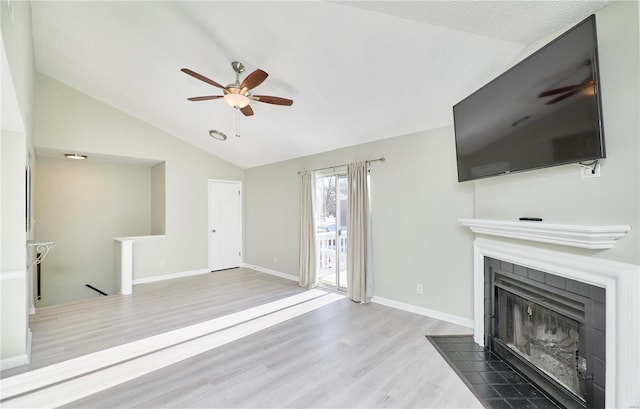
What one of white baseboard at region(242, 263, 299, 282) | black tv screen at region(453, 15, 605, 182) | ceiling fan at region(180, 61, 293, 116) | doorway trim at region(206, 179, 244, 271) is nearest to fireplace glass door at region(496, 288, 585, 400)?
black tv screen at region(453, 15, 605, 182)

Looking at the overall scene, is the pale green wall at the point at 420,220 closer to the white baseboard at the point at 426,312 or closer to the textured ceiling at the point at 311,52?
the white baseboard at the point at 426,312

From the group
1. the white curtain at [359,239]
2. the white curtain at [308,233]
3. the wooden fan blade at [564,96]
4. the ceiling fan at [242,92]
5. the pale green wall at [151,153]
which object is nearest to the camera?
the wooden fan blade at [564,96]

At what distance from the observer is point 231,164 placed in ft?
21.5

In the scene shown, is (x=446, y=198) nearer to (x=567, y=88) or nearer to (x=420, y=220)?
(x=420, y=220)

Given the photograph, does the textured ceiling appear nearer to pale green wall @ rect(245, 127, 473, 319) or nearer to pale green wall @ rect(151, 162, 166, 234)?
pale green wall @ rect(245, 127, 473, 319)

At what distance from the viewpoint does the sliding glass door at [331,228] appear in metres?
4.77

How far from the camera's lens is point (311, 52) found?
2.67 meters

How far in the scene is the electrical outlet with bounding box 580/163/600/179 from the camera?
1707mm

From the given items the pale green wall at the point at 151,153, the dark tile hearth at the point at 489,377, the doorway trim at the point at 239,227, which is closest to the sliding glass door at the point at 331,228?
the dark tile hearth at the point at 489,377

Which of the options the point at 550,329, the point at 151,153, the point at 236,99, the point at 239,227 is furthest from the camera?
the point at 239,227

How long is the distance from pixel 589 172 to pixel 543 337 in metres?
1.39

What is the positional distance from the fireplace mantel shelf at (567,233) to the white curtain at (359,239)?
1963 mm

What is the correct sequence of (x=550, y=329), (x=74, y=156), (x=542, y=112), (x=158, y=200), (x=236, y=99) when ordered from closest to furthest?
(x=542, y=112)
(x=550, y=329)
(x=236, y=99)
(x=74, y=156)
(x=158, y=200)

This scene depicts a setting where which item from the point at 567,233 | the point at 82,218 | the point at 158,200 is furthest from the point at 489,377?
the point at 82,218
